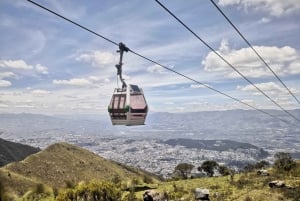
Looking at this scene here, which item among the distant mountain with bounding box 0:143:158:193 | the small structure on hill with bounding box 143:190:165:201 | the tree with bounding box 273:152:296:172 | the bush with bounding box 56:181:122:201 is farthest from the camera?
the distant mountain with bounding box 0:143:158:193

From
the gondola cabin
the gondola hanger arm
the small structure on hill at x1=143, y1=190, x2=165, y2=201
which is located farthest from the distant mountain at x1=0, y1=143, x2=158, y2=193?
the gondola hanger arm

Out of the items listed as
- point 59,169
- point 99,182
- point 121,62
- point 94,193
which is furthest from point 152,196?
point 59,169

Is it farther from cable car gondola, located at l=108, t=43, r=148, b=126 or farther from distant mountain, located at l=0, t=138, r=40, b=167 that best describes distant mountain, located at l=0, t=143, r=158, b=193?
cable car gondola, located at l=108, t=43, r=148, b=126

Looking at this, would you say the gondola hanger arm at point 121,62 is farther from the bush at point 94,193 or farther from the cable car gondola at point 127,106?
the bush at point 94,193

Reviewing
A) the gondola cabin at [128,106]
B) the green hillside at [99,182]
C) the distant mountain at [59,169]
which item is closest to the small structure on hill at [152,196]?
the green hillside at [99,182]

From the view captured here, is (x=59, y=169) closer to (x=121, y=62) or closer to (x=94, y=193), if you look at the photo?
(x=94, y=193)
